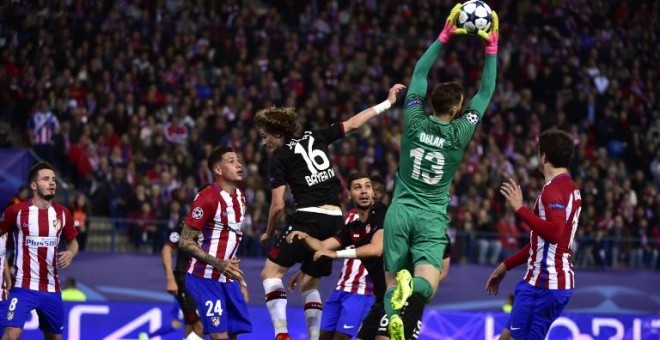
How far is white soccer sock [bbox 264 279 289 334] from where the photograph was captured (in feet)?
35.5

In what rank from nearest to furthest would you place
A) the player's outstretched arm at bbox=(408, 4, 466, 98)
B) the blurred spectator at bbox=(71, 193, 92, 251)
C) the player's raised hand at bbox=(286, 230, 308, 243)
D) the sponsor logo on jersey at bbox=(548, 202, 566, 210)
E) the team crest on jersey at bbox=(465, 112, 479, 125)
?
the player's outstretched arm at bbox=(408, 4, 466, 98)
the team crest on jersey at bbox=(465, 112, 479, 125)
the sponsor logo on jersey at bbox=(548, 202, 566, 210)
the player's raised hand at bbox=(286, 230, 308, 243)
the blurred spectator at bbox=(71, 193, 92, 251)

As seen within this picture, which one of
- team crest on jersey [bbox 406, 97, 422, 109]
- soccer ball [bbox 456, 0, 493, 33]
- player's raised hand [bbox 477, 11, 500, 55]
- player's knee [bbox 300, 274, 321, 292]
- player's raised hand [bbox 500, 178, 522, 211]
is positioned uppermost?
soccer ball [bbox 456, 0, 493, 33]

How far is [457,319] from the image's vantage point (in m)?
14.6

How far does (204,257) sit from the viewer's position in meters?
10.4

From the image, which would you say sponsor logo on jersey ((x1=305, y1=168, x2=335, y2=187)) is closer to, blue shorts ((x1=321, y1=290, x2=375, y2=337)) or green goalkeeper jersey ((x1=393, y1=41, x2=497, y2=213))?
blue shorts ((x1=321, y1=290, x2=375, y2=337))

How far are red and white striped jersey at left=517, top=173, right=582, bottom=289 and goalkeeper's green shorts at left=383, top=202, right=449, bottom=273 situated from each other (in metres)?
0.91

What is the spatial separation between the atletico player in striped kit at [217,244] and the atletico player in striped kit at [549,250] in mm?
2559

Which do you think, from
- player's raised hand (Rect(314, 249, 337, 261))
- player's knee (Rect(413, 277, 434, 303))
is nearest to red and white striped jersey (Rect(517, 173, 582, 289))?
player's knee (Rect(413, 277, 434, 303))

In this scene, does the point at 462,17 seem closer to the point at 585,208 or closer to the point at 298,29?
the point at 585,208

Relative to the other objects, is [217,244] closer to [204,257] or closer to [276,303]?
[204,257]

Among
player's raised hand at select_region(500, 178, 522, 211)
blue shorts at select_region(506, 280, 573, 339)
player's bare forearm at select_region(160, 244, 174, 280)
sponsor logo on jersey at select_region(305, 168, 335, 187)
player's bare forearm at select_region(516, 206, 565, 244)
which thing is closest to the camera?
player's raised hand at select_region(500, 178, 522, 211)

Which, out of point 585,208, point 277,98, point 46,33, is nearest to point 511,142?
point 585,208

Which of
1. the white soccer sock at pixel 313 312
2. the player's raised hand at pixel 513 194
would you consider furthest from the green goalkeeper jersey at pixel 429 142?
the white soccer sock at pixel 313 312

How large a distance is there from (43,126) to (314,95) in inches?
223
